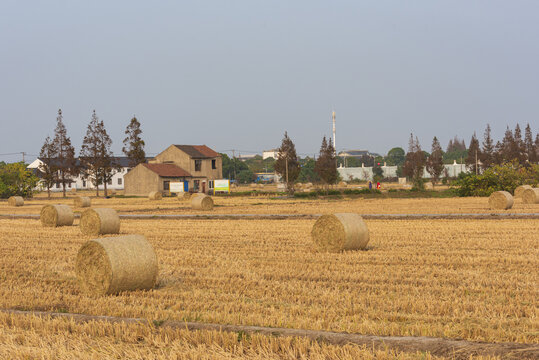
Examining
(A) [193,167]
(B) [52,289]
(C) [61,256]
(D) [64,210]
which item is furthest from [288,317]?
(A) [193,167]

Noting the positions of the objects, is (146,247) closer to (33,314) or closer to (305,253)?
(33,314)

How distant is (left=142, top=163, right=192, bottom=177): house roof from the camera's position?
263 feet

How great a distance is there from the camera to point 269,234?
23.6 metres

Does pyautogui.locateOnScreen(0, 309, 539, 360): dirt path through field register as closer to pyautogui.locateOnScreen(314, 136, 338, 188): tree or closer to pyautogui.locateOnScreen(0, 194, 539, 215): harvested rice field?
pyautogui.locateOnScreen(0, 194, 539, 215): harvested rice field

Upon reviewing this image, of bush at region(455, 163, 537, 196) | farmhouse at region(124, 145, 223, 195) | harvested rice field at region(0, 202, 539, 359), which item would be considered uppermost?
farmhouse at region(124, 145, 223, 195)

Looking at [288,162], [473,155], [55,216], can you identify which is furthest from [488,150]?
[55,216]

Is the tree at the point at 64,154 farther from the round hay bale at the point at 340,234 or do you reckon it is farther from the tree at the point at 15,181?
the round hay bale at the point at 340,234

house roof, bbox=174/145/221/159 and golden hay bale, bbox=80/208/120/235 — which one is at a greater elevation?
house roof, bbox=174/145/221/159

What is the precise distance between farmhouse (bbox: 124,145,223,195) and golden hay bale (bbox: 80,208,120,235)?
179ft

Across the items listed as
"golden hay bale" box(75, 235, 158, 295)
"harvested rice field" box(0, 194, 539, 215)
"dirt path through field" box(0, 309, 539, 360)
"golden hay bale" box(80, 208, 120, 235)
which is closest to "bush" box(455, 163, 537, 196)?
"harvested rice field" box(0, 194, 539, 215)

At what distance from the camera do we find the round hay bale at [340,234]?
712 inches

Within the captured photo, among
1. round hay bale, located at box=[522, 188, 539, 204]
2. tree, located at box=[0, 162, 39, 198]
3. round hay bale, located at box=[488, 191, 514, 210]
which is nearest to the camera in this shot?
round hay bale, located at box=[488, 191, 514, 210]

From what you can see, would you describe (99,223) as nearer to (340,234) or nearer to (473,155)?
(340,234)

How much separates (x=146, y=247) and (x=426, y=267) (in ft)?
21.6
